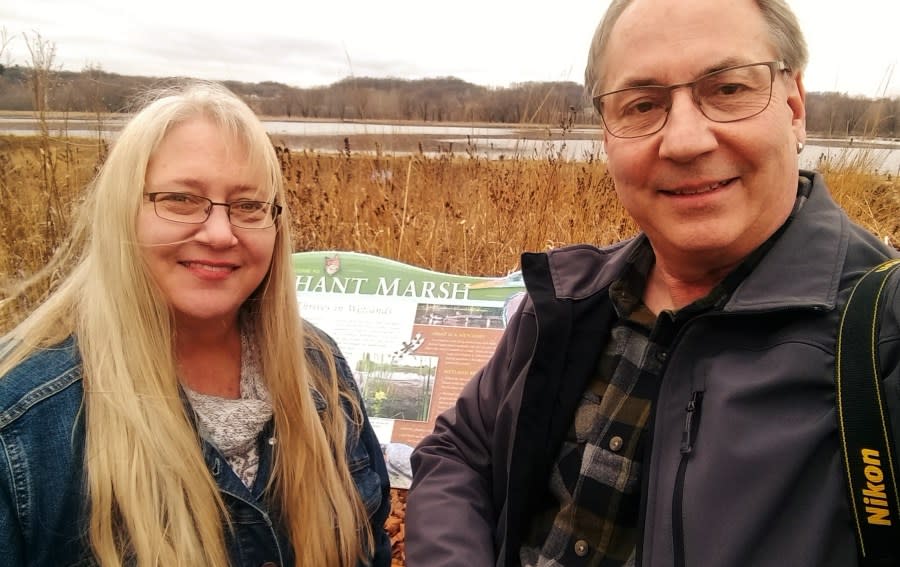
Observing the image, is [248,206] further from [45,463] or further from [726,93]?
[726,93]

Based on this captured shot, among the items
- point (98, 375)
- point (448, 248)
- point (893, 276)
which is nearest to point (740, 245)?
point (893, 276)

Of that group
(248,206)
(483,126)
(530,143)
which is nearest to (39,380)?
(248,206)

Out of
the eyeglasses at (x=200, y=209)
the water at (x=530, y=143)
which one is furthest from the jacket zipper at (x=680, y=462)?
the water at (x=530, y=143)

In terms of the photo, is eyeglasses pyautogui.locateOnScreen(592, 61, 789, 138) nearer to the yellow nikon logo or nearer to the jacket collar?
the jacket collar

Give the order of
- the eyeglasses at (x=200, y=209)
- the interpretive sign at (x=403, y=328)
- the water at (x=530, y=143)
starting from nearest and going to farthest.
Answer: the eyeglasses at (x=200, y=209) → the interpretive sign at (x=403, y=328) → the water at (x=530, y=143)

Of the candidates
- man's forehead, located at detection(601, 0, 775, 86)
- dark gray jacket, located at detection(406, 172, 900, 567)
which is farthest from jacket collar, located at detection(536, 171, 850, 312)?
man's forehead, located at detection(601, 0, 775, 86)

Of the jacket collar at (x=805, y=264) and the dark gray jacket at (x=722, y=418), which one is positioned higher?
the jacket collar at (x=805, y=264)

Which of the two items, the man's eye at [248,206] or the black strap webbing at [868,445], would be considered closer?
the black strap webbing at [868,445]

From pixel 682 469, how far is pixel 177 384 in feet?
4.27

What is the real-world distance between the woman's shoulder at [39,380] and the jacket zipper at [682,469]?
1429mm

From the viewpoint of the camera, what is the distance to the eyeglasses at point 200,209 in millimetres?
1559

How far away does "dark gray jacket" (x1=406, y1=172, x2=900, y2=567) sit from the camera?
3.61 feet

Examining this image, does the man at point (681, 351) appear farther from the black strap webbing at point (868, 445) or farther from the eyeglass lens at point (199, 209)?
the eyeglass lens at point (199, 209)

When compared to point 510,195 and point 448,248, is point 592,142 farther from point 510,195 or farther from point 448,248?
point 448,248
